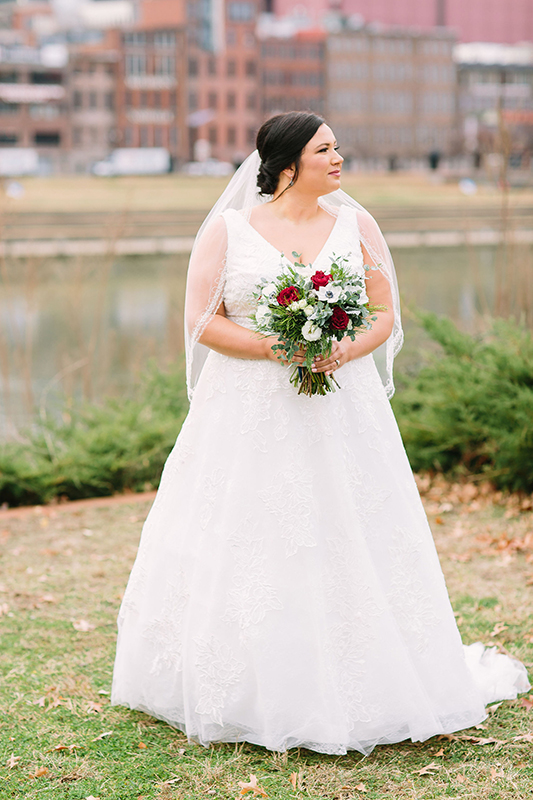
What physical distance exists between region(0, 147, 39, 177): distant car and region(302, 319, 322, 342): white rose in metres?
86.4

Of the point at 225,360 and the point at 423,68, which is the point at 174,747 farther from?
the point at 423,68

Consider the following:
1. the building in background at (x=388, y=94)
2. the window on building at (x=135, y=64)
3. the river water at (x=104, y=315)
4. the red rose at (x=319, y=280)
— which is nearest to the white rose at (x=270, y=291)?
the red rose at (x=319, y=280)

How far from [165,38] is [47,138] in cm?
1711

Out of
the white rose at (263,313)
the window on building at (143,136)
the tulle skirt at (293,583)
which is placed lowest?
the window on building at (143,136)

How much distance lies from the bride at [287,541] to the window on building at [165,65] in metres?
103

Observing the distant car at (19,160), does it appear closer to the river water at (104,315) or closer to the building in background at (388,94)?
the building in background at (388,94)

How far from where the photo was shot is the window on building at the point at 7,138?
95375mm

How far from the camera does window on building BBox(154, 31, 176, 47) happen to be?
10006cm

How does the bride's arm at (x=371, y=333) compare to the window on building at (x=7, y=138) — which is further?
the window on building at (x=7, y=138)

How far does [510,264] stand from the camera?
9.38 meters

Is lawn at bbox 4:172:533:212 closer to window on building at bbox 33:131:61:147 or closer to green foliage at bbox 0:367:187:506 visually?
window on building at bbox 33:131:61:147

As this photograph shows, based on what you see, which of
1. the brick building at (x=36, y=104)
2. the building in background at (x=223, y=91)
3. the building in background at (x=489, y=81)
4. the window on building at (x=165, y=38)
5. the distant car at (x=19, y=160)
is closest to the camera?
the distant car at (x=19, y=160)

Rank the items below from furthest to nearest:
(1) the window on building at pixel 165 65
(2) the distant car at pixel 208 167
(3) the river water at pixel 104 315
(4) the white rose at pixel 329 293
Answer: (1) the window on building at pixel 165 65 → (2) the distant car at pixel 208 167 → (3) the river water at pixel 104 315 → (4) the white rose at pixel 329 293

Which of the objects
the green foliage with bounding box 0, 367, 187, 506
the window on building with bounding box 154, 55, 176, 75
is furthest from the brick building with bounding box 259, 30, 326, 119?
the green foliage with bounding box 0, 367, 187, 506
